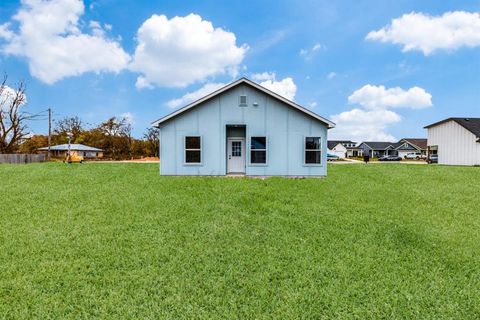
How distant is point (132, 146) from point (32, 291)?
51.2 metres

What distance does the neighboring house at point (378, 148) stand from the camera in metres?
72.8

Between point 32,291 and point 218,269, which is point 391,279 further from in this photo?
point 32,291

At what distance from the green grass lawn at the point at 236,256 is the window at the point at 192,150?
14.2 ft

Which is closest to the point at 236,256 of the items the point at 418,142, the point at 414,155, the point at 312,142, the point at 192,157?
the point at 192,157

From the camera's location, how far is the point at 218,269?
5055 millimetres

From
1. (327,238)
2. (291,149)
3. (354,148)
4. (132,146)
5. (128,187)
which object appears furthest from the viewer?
(354,148)

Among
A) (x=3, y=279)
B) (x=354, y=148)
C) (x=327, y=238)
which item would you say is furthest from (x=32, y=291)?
(x=354, y=148)

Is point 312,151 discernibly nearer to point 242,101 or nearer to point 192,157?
point 242,101

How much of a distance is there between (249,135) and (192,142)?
2.97m

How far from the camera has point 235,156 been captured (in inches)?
606

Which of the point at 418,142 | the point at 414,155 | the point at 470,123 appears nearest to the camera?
the point at 470,123

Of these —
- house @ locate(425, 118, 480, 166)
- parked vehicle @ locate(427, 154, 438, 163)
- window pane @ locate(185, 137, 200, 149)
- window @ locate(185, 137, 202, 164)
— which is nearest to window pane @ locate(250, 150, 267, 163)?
window @ locate(185, 137, 202, 164)

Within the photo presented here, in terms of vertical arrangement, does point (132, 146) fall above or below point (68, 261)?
above

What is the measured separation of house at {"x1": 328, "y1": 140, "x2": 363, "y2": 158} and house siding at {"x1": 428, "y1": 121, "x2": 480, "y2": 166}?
150 ft
